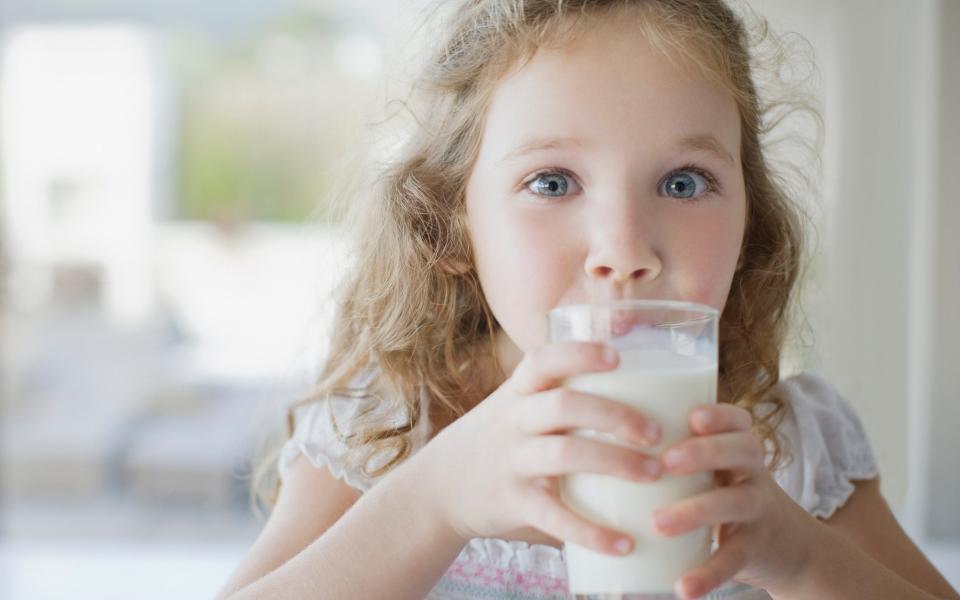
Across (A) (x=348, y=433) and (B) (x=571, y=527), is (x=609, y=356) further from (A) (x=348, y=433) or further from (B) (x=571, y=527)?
(A) (x=348, y=433)

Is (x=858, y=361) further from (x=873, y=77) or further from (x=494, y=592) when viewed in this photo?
(x=494, y=592)

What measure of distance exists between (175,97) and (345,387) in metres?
5.69

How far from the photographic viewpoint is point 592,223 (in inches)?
43.6

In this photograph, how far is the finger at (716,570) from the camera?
80 cm

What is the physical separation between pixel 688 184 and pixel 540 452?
1.58ft

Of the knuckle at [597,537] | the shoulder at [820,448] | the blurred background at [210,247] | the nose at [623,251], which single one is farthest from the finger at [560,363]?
the blurred background at [210,247]

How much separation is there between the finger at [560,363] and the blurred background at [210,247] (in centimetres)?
170

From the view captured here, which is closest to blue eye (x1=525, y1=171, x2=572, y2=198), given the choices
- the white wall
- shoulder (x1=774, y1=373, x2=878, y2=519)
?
shoulder (x1=774, y1=373, x2=878, y2=519)

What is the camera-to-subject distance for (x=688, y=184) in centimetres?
118

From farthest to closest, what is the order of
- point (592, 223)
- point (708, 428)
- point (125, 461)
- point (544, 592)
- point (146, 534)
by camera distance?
point (125, 461) → point (146, 534) → point (544, 592) → point (592, 223) → point (708, 428)

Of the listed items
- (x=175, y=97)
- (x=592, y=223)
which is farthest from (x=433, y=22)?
(x=175, y=97)

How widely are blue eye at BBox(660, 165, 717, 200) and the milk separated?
380 mm

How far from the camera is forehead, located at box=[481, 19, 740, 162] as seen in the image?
1.12 m

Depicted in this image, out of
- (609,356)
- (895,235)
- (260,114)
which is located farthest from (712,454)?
(260,114)
